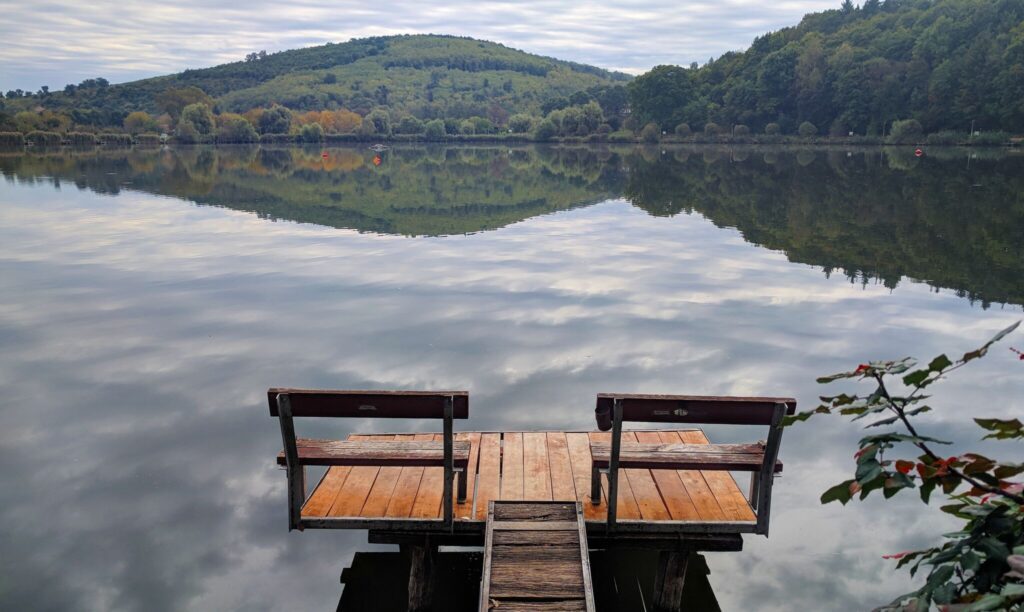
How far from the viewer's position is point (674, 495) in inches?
279

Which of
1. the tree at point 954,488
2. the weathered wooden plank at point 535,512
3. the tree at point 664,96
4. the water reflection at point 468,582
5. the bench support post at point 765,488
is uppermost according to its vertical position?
the tree at point 664,96

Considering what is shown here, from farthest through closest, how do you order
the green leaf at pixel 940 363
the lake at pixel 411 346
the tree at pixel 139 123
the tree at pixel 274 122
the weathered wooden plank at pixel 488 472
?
the tree at pixel 274 122, the tree at pixel 139 123, the lake at pixel 411 346, the weathered wooden plank at pixel 488 472, the green leaf at pixel 940 363

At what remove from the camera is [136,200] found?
126 ft

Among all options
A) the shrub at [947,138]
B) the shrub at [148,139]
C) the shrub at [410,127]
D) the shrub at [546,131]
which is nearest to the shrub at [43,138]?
the shrub at [148,139]

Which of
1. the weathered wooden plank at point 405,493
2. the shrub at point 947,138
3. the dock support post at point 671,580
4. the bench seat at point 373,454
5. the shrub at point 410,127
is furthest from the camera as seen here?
the shrub at point 410,127

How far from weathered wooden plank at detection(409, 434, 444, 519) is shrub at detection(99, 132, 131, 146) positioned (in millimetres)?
149849

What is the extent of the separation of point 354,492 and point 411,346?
664 cm

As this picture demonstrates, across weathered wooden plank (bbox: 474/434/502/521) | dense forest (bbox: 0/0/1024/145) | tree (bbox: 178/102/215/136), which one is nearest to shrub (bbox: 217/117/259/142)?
dense forest (bbox: 0/0/1024/145)

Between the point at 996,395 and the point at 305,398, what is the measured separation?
10.3 meters

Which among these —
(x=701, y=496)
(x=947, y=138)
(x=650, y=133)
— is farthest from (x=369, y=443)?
(x=650, y=133)

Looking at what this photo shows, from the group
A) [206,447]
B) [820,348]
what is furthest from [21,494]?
[820,348]

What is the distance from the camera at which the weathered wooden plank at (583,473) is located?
22.3ft

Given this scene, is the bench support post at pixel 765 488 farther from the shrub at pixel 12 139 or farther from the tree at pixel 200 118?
the tree at pixel 200 118

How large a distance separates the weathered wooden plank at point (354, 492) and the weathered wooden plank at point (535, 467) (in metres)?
1.47
